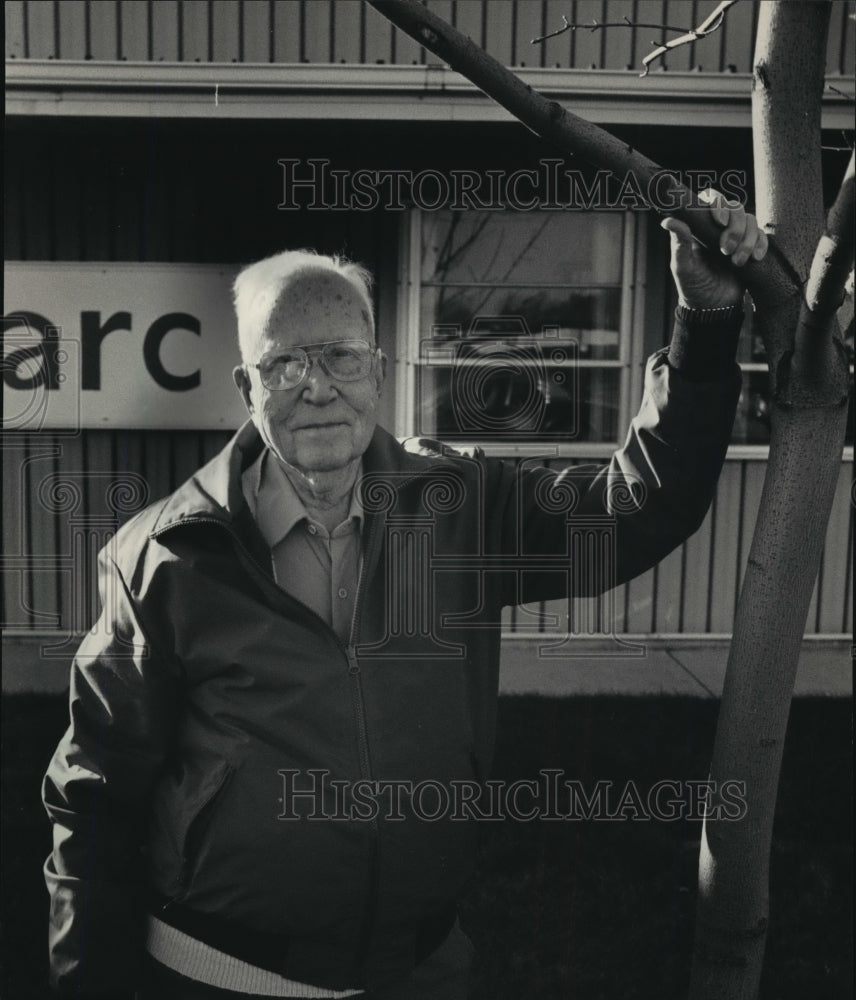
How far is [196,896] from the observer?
165cm

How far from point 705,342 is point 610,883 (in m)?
2.21

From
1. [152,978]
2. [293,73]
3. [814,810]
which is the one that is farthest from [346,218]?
[152,978]

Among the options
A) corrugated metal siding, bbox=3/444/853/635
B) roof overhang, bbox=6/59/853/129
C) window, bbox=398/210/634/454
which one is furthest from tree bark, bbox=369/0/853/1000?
corrugated metal siding, bbox=3/444/853/635

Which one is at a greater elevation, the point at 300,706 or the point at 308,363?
the point at 308,363

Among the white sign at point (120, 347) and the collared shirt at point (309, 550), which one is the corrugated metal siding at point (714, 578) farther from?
the collared shirt at point (309, 550)

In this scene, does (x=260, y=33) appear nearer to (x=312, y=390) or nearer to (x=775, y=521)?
(x=312, y=390)

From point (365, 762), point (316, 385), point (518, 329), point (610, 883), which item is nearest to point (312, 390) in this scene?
point (316, 385)

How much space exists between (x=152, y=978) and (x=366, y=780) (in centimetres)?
56

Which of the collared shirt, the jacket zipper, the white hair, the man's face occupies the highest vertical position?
the white hair

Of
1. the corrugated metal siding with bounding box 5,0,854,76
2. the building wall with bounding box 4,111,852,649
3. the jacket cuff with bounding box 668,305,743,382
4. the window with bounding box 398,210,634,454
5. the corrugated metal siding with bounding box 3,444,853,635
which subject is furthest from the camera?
the corrugated metal siding with bounding box 3,444,853,635

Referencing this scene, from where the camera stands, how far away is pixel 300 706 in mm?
1604

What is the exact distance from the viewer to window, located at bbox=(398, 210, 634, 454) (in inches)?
238

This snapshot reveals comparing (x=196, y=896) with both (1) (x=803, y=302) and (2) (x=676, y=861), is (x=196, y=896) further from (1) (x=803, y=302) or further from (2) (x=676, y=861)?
(2) (x=676, y=861)

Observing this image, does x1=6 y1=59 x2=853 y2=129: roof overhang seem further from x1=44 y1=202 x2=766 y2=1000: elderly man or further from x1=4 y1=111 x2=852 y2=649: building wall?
x1=44 y1=202 x2=766 y2=1000: elderly man
